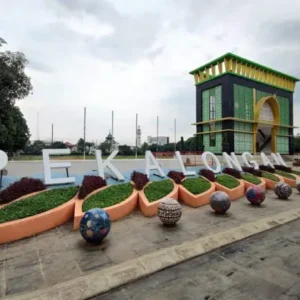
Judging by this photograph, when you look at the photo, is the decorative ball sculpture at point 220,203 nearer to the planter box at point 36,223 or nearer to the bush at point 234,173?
the planter box at point 36,223

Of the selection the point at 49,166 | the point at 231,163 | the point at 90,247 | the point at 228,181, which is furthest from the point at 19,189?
the point at 231,163

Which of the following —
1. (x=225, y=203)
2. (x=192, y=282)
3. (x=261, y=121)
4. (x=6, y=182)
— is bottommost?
(x=192, y=282)

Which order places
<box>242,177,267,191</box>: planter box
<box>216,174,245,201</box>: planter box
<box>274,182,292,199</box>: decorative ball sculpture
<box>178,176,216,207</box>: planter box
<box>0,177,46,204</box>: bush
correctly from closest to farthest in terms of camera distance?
<box>0,177,46,204</box>: bush, <box>178,176,216,207</box>: planter box, <box>216,174,245,201</box>: planter box, <box>274,182,292,199</box>: decorative ball sculpture, <box>242,177,267,191</box>: planter box

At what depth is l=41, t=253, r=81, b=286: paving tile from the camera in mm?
4796

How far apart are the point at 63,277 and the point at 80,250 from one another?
128cm

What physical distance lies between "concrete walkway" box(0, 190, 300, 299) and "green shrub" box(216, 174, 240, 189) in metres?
3.43

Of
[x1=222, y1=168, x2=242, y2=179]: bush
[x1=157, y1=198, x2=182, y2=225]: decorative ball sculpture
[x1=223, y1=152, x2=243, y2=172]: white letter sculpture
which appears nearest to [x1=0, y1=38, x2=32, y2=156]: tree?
[x1=157, y1=198, x2=182, y2=225]: decorative ball sculpture

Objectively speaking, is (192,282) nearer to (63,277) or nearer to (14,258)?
(63,277)

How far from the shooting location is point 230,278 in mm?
4859

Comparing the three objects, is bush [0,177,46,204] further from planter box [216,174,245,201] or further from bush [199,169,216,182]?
planter box [216,174,245,201]

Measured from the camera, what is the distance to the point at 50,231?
7.49 m

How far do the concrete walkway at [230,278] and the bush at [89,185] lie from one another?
4.94m

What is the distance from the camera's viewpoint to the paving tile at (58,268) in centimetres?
480

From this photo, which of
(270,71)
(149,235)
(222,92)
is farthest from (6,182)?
(270,71)
